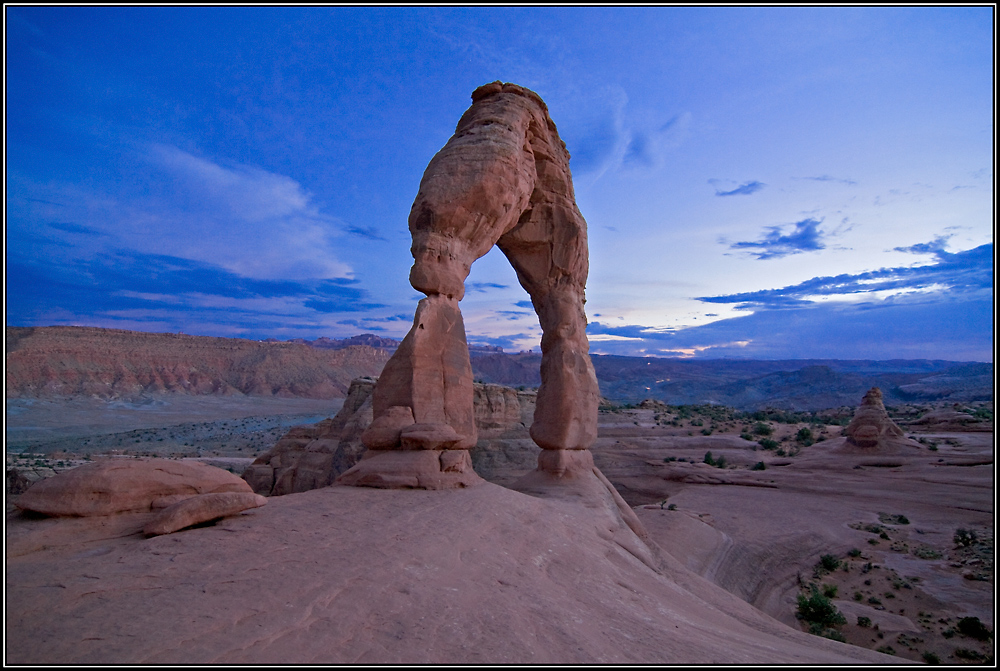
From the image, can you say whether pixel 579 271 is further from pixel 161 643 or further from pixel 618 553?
pixel 161 643

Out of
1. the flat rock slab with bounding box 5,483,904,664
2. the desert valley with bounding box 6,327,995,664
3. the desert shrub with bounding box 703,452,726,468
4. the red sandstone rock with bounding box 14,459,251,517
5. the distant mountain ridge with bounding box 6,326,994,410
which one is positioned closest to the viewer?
the flat rock slab with bounding box 5,483,904,664

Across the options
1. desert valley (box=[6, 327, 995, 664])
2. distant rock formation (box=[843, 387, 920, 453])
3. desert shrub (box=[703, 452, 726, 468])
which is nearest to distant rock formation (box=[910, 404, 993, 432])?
desert valley (box=[6, 327, 995, 664])

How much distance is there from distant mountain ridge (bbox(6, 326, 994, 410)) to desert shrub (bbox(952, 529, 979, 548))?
168 ft

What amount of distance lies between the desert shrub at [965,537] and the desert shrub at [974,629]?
503 cm

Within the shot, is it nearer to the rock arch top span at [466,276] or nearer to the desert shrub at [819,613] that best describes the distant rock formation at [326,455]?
the rock arch top span at [466,276]

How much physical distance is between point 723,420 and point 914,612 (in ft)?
93.2

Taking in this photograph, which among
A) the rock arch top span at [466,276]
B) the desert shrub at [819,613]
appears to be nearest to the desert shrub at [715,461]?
the rock arch top span at [466,276]

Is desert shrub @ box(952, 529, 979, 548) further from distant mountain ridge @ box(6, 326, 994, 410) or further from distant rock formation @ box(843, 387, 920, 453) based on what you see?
distant mountain ridge @ box(6, 326, 994, 410)

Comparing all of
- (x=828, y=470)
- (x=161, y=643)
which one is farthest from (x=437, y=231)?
(x=828, y=470)

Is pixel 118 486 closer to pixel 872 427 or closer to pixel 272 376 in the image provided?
pixel 872 427

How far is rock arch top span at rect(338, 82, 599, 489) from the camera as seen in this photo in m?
9.01

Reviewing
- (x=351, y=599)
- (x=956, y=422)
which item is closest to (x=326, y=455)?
(x=351, y=599)

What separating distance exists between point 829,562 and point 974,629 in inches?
140

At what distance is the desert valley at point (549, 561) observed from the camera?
129 inches
